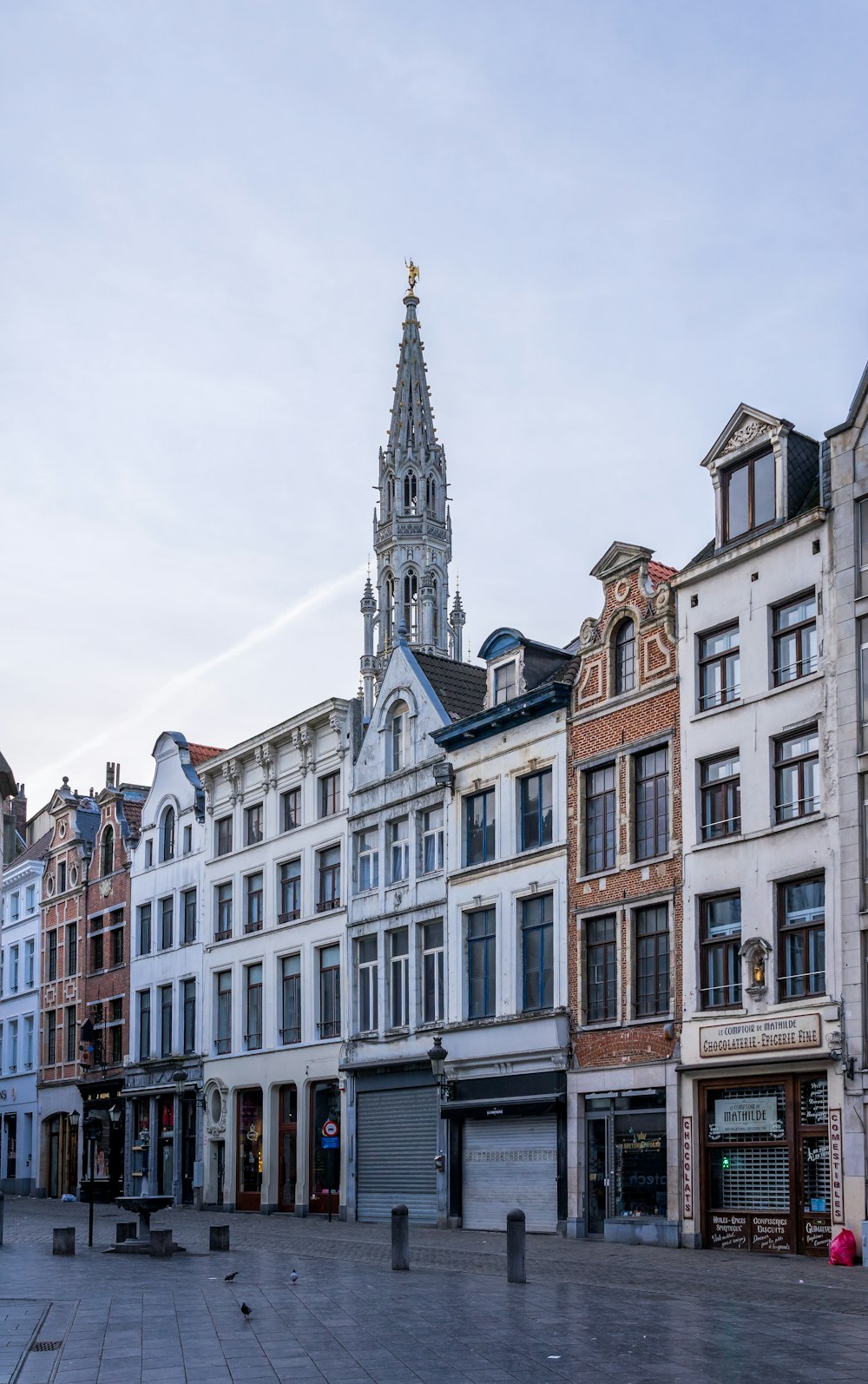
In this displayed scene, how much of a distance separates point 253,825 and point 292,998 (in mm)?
6361

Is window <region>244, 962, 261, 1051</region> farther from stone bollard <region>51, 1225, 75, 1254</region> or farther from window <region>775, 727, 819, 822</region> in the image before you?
window <region>775, 727, 819, 822</region>

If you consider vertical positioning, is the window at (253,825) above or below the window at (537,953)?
above

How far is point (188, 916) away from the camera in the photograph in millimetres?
59312

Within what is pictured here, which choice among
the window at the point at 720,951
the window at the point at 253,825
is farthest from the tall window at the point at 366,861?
the window at the point at 720,951

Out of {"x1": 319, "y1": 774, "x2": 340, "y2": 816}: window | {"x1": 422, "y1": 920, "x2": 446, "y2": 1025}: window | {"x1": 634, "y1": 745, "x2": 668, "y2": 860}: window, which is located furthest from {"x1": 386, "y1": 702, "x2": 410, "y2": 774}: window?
{"x1": 634, "y1": 745, "x2": 668, "y2": 860}: window

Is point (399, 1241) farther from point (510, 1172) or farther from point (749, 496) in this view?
point (749, 496)

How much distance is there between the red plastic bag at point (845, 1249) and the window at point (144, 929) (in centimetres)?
3770

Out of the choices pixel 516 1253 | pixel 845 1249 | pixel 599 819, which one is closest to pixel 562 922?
pixel 599 819

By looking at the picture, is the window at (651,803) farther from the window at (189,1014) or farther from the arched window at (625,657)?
the window at (189,1014)

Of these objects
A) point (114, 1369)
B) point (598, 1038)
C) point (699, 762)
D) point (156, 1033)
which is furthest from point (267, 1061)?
point (114, 1369)

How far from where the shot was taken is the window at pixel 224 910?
185 ft

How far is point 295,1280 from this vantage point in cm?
2427

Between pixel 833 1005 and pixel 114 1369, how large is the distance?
1722cm

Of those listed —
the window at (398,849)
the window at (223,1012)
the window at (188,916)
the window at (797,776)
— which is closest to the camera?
the window at (797,776)
